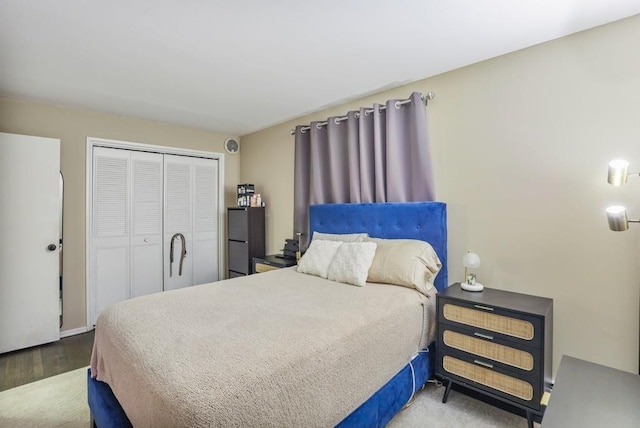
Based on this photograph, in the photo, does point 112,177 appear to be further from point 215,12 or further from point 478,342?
point 478,342

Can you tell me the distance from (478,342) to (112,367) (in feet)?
6.78

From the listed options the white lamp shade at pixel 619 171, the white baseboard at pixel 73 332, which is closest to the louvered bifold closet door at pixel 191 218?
the white baseboard at pixel 73 332

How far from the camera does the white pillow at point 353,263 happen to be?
241 centimetres

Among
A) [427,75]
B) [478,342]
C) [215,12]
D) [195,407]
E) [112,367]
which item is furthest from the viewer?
[427,75]

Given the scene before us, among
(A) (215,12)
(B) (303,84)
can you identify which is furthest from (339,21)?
(B) (303,84)

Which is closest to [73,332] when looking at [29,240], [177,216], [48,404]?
[29,240]

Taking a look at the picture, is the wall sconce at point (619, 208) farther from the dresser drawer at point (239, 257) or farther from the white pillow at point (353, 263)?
the dresser drawer at point (239, 257)

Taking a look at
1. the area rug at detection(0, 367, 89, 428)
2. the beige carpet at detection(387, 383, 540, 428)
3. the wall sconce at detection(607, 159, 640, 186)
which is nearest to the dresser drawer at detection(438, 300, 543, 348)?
the beige carpet at detection(387, 383, 540, 428)

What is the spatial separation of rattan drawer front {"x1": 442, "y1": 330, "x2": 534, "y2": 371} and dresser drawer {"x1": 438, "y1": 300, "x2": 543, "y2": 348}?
69 mm

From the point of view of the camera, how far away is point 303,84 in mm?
2857

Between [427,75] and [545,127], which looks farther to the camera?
[427,75]

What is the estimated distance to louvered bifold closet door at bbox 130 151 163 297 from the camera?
12.8ft

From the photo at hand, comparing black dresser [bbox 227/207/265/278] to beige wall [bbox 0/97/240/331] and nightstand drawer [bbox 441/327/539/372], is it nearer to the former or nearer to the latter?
beige wall [bbox 0/97/240/331]

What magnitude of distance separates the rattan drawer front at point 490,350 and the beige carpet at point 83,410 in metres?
0.38
